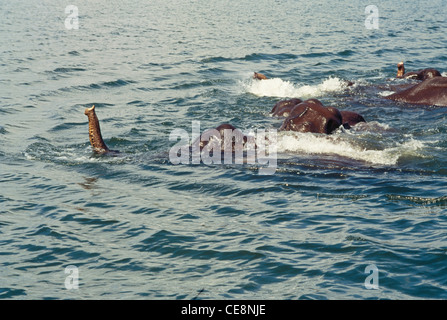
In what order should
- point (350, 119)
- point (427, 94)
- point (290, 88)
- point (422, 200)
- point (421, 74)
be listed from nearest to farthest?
point (422, 200) → point (350, 119) → point (427, 94) → point (421, 74) → point (290, 88)

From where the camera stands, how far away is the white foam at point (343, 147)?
39.0 feet

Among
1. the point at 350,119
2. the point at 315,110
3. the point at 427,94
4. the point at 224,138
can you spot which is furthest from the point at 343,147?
the point at 427,94

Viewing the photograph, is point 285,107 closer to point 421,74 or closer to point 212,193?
point 212,193

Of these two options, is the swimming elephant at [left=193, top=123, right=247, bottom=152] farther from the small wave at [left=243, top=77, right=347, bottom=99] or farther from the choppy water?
the small wave at [left=243, top=77, right=347, bottom=99]

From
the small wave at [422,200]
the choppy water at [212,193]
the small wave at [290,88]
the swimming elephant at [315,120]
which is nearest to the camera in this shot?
the choppy water at [212,193]

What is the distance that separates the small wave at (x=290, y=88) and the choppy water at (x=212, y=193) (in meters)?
0.06

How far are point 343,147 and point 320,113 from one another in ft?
3.45

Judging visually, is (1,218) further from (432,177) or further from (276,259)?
(432,177)

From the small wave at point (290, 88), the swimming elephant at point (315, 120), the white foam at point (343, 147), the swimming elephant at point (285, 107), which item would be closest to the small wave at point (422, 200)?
the white foam at point (343, 147)

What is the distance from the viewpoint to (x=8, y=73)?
23.4 m

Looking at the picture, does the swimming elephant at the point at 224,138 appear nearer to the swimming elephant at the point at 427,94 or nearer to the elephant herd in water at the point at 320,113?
the elephant herd in water at the point at 320,113

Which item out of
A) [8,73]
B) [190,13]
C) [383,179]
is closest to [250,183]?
[383,179]

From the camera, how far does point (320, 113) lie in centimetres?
1303

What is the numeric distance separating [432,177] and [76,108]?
35.7 feet
